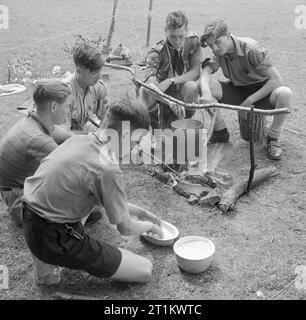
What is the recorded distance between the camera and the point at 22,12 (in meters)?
11.8

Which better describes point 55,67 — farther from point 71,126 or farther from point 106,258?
point 106,258

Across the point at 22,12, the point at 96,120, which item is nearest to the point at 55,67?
the point at 96,120

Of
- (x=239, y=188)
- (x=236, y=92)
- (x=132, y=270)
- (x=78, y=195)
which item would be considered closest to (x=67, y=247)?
(x=78, y=195)

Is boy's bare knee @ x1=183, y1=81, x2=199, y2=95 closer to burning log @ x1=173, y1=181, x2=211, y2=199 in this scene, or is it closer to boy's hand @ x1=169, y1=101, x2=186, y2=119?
boy's hand @ x1=169, y1=101, x2=186, y2=119

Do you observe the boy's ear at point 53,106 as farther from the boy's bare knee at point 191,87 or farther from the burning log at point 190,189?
the boy's bare knee at point 191,87

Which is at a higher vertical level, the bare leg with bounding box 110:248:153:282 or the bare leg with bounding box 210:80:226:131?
the bare leg with bounding box 210:80:226:131

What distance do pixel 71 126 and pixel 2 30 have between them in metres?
6.87

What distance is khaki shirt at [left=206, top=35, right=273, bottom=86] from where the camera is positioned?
14.1 feet

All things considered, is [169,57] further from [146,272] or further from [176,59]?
[146,272]

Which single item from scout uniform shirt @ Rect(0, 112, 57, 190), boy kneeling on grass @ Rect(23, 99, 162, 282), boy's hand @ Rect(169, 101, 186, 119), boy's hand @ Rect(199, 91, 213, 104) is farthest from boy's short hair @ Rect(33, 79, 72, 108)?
boy's hand @ Rect(199, 91, 213, 104)

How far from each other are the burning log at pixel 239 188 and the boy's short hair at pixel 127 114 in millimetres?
1414

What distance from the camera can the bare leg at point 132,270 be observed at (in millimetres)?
2785

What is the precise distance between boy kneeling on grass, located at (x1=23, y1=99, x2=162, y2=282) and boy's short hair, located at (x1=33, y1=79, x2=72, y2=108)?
0.61m

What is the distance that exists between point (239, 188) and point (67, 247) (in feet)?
5.53
